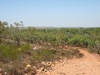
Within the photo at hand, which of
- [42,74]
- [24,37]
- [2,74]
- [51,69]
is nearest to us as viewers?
[2,74]

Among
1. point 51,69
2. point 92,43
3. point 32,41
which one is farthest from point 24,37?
point 51,69

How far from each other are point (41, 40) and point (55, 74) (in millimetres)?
20243

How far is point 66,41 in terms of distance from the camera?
27.2m

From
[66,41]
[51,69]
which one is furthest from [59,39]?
[51,69]

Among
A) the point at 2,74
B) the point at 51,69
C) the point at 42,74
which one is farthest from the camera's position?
the point at 51,69

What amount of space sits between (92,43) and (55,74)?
1447cm

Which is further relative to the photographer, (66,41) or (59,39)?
(66,41)

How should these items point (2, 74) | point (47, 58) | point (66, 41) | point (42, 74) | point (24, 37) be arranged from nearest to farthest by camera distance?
point (2, 74)
point (42, 74)
point (47, 58)
point (66, 41)
point (24, 37)

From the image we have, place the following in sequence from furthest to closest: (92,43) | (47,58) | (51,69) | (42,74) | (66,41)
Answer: (66,41), (92,43), (47,58), (51,69), (42,74)

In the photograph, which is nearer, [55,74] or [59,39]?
[55,74]

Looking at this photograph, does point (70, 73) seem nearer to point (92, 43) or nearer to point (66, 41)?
point (92, 43)

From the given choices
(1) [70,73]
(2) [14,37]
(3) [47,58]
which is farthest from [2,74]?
(2) [14,37]

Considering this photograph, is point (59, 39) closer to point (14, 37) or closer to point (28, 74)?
point (14, 37)

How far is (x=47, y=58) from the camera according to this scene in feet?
43.2
